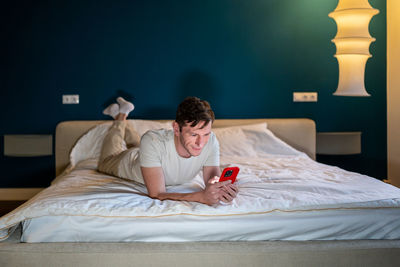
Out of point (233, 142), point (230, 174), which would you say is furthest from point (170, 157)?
point (233, 142)

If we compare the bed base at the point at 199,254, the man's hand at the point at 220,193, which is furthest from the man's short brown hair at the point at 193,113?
the bed base at the point at 199,254

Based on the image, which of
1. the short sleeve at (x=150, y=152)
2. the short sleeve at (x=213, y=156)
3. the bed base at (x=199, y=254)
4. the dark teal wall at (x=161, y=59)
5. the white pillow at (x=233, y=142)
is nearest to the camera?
the bed base at (x=199, y=254)

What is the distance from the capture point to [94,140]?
13.0 feet

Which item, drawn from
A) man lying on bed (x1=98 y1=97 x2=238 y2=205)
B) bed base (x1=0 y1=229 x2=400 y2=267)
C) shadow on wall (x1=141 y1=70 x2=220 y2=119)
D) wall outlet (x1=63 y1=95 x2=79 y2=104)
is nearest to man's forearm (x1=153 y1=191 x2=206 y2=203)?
man lying on bed (x1=98 y1=97 x2=238 y2=205)

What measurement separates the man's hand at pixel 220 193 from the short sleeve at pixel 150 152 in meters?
0.33

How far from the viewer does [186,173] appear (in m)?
2.39

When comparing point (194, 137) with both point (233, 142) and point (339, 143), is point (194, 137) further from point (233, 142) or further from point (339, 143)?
point (339, 143)

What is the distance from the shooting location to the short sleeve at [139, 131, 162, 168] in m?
2.20

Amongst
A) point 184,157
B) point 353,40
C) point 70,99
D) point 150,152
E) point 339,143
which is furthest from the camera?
point 70,99

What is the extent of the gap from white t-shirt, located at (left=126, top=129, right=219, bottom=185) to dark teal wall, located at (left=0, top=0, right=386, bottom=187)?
7.00 ft

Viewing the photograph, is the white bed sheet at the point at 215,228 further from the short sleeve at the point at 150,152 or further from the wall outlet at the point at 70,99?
the wall outlet at the point at 70,99

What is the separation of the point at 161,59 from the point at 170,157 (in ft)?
7.74

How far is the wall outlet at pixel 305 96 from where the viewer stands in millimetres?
4512

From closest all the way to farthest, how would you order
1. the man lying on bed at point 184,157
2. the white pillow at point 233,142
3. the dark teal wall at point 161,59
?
the man lying on bed at point 184,157
the white pillow at point 233,142
the dark teal wall at point 161,59
